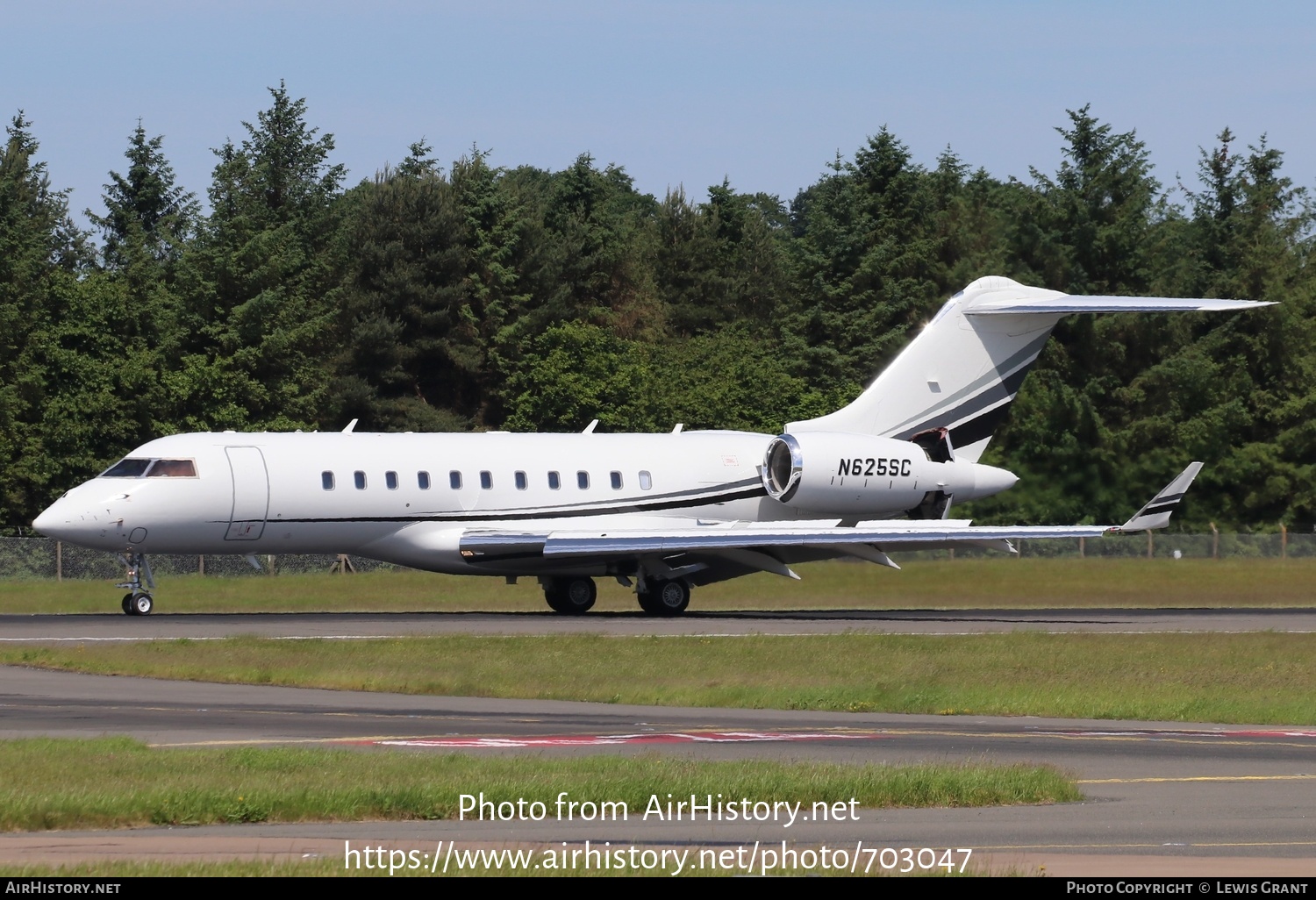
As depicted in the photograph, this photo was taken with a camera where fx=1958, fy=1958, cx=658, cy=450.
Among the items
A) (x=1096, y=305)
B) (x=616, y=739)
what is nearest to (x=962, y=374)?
(x=1096, y=305)

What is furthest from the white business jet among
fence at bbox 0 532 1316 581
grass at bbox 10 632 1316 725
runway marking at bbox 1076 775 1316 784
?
runway marking at bbox 1076 775 1316 784

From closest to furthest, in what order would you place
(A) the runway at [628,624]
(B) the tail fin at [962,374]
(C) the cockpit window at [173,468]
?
1. (A) the runway at [628,624]
2. (C) the cockpit window at [173,468]
3. (B) the tail fin at [962,374]

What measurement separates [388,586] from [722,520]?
8324 mm

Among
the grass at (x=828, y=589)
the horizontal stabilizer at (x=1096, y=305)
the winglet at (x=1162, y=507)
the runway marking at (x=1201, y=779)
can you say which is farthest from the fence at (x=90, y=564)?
the runway marking at (x=1201, y=779)

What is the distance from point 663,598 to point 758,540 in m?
3.17

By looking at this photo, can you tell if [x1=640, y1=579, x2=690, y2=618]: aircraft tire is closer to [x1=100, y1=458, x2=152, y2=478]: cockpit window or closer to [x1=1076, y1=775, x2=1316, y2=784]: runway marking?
[x1=100, y1=458, x2=152, y2=478]: cockpit window

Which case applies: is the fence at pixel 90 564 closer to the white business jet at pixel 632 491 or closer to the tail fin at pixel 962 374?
the white business jet at pixel 632 491

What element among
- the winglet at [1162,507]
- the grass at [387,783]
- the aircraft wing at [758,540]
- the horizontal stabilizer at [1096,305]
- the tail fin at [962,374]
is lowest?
the grass at [387,783]

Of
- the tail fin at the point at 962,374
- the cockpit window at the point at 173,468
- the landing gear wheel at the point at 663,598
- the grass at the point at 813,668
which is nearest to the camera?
the grass at the point at 813,668

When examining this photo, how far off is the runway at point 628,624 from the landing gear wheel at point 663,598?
414 mm

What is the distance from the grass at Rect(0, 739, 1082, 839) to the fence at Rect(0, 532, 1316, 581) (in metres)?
29.8

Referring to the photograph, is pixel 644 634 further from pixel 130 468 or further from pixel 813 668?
pixel 130 468

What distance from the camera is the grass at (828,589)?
42.3 metres
